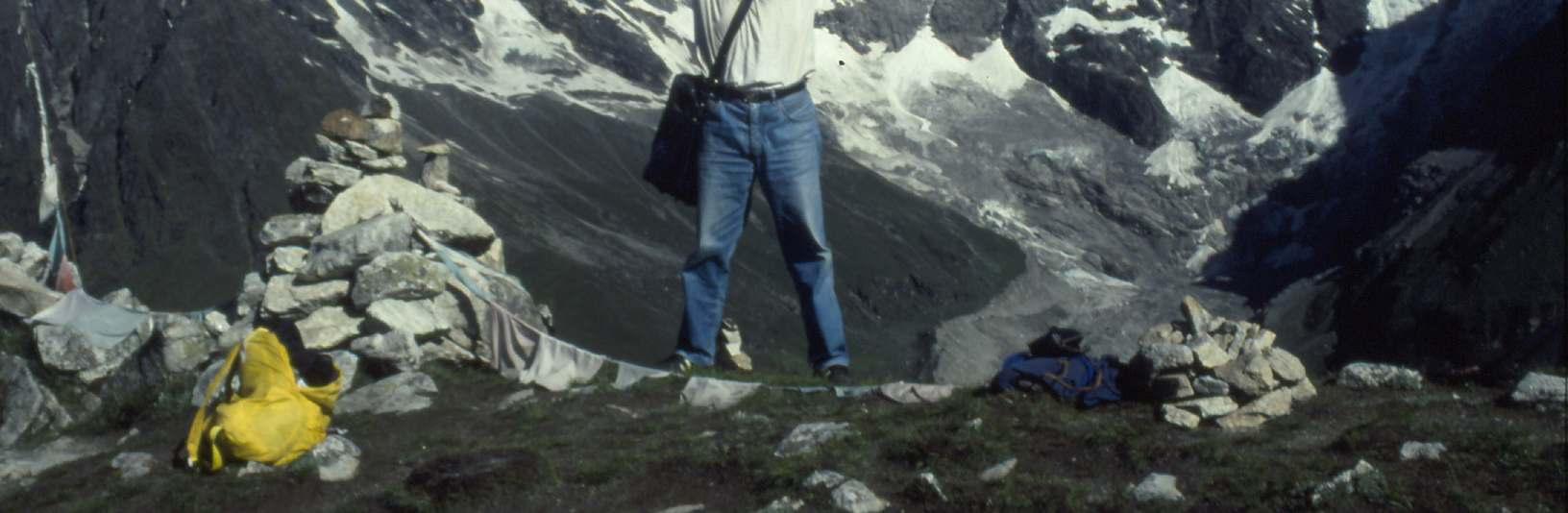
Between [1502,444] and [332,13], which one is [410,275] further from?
[332,13]

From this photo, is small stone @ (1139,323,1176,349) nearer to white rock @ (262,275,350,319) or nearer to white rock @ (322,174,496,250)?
white rock @ (262,275,350,319)

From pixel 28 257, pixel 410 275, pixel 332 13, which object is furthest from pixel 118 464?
pixel 332 13

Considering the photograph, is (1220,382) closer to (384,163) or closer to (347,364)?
(347,364)

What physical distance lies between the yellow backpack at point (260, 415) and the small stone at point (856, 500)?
4.09 m

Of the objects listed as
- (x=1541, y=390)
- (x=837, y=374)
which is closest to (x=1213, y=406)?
(x=1541, y=390)

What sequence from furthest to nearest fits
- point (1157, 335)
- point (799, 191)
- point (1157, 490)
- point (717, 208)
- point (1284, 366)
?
point (717, 208), point (799, 191), point (1157, 335), point (1284, 366), point (1157, 490)

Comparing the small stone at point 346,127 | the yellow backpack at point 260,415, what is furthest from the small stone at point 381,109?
the yellow backpack at point 260,415

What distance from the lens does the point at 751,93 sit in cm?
1067

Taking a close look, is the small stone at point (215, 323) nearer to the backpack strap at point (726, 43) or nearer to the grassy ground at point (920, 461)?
the grassy ground at point (920, 461)

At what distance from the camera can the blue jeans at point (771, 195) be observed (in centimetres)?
1077

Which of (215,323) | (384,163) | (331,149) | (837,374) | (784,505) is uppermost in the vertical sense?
(784,505)

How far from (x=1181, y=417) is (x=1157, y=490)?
1.43 m

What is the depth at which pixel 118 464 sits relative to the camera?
415 inches

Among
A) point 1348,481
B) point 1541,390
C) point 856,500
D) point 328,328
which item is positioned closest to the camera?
point 1348,481
